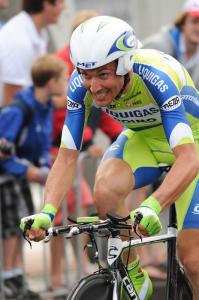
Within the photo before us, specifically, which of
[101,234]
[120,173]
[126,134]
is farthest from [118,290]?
[126,134]

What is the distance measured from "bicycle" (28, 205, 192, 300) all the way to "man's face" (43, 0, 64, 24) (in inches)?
126

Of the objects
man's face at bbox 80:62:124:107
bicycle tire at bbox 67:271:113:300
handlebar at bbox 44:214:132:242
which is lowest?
bicycle tire at bbox 67:271:113:300

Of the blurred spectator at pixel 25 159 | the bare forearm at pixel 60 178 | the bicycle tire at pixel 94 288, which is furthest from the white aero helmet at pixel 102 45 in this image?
the blurred spectator at pixel 25 159

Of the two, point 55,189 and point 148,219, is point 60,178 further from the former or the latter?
point 148,219

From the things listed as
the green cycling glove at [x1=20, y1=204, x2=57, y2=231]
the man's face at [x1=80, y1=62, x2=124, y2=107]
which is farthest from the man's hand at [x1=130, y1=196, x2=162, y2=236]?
the man's face at [x1=80, y1=62, x2=124, y2=107]

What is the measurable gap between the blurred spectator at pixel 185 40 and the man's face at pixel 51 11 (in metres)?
0.85

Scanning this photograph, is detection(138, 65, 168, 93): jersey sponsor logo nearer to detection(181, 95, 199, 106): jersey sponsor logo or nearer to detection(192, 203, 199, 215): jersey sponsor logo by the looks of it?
detection(181, 95, 199, 106): jersey sponsor logo

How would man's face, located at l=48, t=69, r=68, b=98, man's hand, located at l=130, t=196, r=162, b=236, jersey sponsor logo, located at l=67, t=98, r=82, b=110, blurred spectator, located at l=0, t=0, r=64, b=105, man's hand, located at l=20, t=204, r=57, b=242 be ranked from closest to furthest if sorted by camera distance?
man's hand, located at l=130, t=196, r=162, b=236, man's hand, located at l=20, t=204, r=57, b=242, jersey sponsor logo, located at l=67, t=98, r=82, b=110, man's face, located at l=48, t=69, r=68, b=98, blurred spectator, located at l=0, t=0, r=64, b=105

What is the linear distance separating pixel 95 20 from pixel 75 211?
3266 mm

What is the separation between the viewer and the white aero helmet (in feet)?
18.9

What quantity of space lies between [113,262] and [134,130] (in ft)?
3.19

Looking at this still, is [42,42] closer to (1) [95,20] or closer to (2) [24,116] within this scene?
(2) [24,116]

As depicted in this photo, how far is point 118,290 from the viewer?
5.89m

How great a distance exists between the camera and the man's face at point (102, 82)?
19.0 ft
